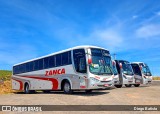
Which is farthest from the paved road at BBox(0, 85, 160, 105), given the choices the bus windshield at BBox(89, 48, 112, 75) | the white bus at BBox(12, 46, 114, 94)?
the bus windshield at BBox(89, 48, 112, 75)

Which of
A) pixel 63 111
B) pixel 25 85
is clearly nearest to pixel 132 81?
pixel 25 85

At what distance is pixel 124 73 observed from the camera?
2631 cm

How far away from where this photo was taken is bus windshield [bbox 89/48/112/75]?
57.5 ft

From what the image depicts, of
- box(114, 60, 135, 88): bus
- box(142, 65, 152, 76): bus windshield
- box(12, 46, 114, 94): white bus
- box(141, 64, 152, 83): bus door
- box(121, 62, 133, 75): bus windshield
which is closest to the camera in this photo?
box(12, 46, 114, 94): white bus

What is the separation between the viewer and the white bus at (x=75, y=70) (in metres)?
Answer: 17.4

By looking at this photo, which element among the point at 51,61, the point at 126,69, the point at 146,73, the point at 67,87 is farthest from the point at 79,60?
the point at 146,73

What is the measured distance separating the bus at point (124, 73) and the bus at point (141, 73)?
1.38 m

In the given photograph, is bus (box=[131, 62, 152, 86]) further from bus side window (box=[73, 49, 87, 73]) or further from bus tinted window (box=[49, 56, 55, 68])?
bus side window (box=[73, 49, 87, 73])

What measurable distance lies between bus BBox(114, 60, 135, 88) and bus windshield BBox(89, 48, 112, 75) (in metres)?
7.49

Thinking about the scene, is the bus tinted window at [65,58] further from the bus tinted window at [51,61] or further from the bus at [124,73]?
the bus at [124,73]

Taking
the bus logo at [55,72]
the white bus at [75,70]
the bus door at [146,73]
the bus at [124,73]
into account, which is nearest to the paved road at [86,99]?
the white bus at [75,70]

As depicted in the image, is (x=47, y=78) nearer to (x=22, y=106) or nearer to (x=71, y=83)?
(x=71, y=83)

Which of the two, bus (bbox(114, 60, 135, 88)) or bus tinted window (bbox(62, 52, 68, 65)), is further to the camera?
bus (bbox(114, 60, 135, 88))

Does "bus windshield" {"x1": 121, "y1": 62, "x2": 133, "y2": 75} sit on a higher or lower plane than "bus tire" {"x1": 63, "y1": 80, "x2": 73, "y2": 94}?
higher
